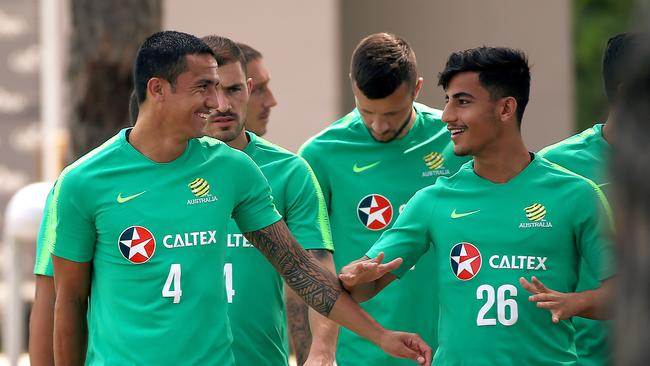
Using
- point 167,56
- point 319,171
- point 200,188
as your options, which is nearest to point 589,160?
point 319,171

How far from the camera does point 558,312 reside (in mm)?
3904

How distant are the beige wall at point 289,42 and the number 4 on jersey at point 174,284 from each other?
7.51 m

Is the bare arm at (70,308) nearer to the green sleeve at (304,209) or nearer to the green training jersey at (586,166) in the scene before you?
the green sleeve at (304,209)

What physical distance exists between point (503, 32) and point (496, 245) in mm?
7678

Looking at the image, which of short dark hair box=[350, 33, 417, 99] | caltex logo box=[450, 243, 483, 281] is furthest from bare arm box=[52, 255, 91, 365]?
short dark hair box=[350, 33, 417, 99]

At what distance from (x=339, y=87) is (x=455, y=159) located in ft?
20.3

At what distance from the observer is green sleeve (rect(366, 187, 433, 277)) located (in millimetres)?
4320

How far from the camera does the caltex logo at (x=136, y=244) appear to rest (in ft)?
12.7

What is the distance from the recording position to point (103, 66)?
10.1 meters

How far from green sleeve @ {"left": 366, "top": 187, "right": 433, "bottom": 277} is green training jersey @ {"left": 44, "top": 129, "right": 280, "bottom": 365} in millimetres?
667

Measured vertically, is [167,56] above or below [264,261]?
above

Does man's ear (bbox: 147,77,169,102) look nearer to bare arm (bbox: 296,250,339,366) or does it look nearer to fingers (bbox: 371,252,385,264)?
fingers (bbox: 371,252,385,264)

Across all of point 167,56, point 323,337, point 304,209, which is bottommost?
point 323,337

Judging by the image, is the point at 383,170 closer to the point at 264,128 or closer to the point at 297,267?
the point at 264,128
